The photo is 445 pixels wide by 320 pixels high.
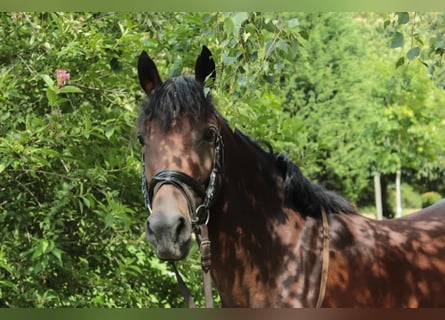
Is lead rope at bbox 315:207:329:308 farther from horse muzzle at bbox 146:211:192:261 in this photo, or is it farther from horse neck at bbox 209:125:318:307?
horse muzzle at bbox 146:211:192:261

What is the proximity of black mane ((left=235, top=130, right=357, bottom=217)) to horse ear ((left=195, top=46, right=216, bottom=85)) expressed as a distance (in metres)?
0.30

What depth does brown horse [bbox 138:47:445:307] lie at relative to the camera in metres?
2.58

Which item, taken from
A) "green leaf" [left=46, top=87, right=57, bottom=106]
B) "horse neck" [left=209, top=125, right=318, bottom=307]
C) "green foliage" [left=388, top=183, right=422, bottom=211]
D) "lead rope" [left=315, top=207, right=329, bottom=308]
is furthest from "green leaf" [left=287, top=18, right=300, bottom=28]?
"green foliage" [left=388, top=183, right=422, bottom=211]

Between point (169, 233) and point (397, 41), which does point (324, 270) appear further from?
point (397, 41)

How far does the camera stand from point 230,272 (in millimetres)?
2717

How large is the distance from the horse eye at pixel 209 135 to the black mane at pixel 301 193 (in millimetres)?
303

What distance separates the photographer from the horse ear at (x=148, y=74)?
2.90 metres

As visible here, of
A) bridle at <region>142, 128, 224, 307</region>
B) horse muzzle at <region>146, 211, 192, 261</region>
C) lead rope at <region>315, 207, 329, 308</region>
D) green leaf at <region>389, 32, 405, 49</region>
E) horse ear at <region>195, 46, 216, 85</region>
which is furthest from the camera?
green leaf at <region>389, 32, 405, 49</region>

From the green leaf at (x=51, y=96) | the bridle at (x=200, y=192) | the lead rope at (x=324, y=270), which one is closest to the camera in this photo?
the bridle at (x=200, y=192)

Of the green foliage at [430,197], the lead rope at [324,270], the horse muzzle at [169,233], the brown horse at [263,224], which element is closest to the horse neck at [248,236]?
the brown horse at [263,224]

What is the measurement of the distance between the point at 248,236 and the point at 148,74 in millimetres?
864

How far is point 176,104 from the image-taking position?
2.60 metres

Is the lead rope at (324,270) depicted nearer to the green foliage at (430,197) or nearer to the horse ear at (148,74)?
the horse ear at (148,74)

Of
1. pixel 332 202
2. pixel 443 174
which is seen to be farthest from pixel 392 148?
pixel 332 202
